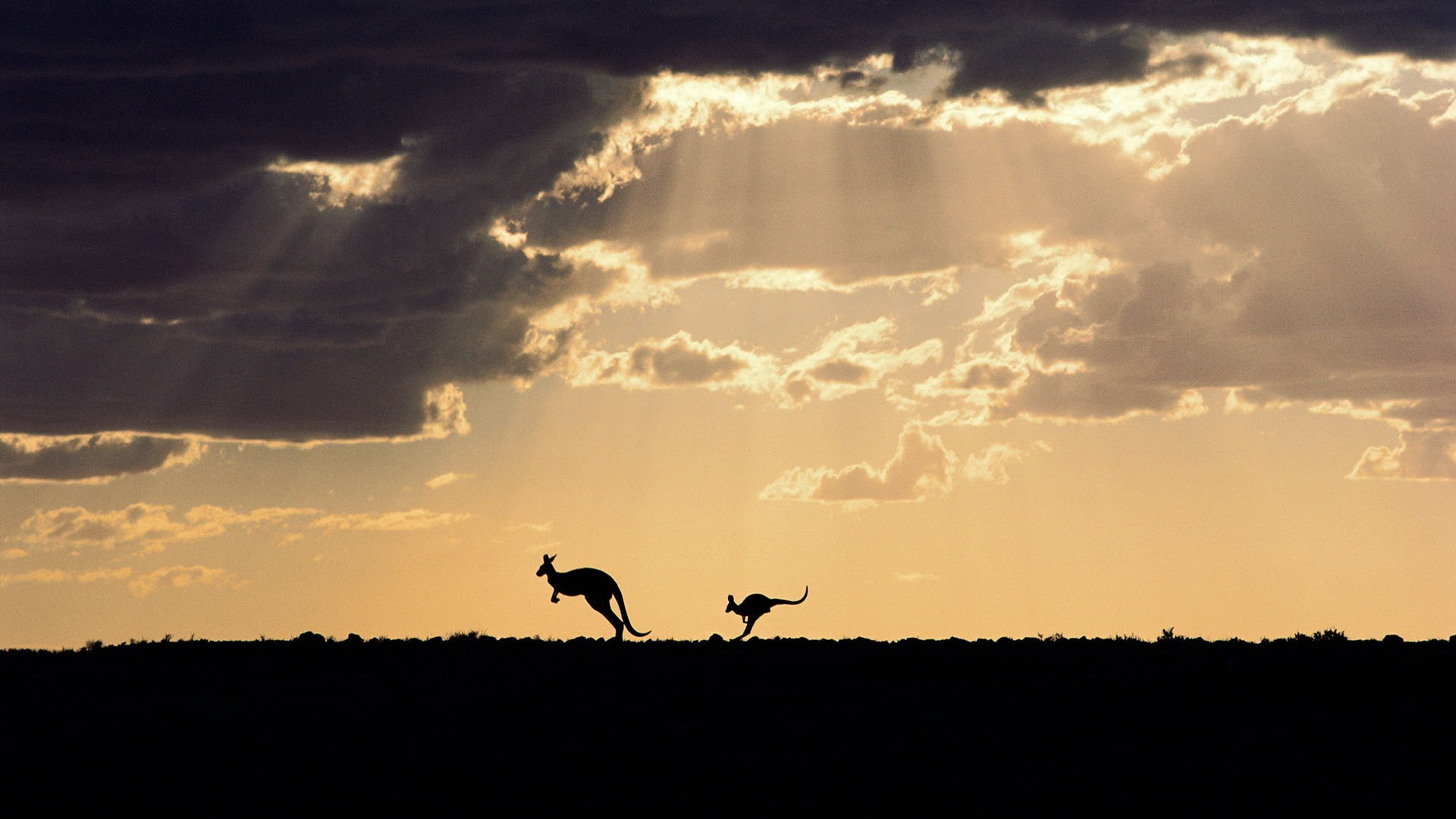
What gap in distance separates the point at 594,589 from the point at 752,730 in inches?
662

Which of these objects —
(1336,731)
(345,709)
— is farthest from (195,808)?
(1336,731)

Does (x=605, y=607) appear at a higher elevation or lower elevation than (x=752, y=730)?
higher

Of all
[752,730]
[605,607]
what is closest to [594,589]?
[605,607]

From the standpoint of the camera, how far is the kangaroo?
124ft

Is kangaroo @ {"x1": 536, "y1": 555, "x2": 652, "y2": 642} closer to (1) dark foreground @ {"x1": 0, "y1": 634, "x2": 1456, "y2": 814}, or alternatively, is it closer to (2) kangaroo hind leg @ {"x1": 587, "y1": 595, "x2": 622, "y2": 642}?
(2) kangaroo hind leg @ {"x1": 587, "y1": 595, "x2": 622, "y2": 642}

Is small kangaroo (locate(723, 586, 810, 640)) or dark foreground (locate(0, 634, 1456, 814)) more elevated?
small kangaroo (locate(723, 586, 810, 640))

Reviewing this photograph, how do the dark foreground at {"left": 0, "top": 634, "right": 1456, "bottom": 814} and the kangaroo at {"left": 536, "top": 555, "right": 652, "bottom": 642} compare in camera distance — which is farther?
A: the kangaroo at {"left": 536, "top": 555, "right": 652, "bottom": 642}

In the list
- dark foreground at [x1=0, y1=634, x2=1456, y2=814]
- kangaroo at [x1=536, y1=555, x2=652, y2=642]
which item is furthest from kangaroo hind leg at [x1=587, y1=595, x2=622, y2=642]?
dark foreground at [x1=0, y1=634, x2=1456, y2=814]

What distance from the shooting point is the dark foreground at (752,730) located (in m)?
18.7

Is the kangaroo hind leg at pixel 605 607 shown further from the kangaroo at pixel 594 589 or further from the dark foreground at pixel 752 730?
the dark foreground at pixel 752 730

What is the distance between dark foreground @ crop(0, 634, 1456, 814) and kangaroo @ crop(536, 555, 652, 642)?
344 inches

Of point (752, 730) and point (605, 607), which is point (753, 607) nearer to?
point (605, 607)

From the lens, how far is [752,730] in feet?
69.9

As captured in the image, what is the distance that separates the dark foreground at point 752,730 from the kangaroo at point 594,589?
8.74 m
